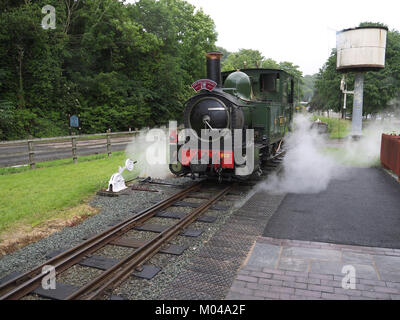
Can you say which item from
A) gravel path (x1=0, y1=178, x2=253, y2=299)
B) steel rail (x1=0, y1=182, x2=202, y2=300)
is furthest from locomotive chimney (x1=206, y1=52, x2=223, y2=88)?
steel rail (x1=0, y1=182, x2=202, y2=300)

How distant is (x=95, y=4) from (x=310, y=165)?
19.1 m

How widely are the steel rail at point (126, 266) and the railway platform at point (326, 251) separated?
1.23 m

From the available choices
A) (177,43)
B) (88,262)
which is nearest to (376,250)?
(88,262)

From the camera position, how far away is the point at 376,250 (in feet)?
13.8

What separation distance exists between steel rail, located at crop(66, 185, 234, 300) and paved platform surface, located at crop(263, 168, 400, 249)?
4.81 feet

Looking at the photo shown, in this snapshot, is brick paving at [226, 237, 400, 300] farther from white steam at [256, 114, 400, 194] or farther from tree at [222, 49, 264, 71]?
tree at [222, 49, 264, 71]

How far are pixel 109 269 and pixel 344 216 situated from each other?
421 centimetres

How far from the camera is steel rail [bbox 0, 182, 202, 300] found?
3.26 metres

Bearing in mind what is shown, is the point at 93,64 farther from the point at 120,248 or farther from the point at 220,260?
the point at 220,260

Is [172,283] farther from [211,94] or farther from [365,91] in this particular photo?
[365,91]

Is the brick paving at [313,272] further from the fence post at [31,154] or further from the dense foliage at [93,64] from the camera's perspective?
the dense foliage at [93,64]

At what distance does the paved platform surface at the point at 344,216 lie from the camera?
4.69 meters

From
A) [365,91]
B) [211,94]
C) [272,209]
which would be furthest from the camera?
[365,91]

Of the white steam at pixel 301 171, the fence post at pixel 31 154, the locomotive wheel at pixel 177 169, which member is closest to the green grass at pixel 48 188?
the fence post at pixel 31 154
